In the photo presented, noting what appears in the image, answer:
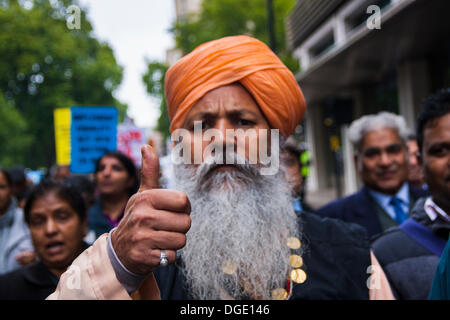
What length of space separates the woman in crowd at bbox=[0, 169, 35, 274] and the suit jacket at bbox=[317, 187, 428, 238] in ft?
8.44

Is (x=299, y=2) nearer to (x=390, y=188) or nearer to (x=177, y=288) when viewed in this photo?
(x=390, y=188)

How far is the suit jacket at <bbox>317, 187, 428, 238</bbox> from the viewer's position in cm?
318

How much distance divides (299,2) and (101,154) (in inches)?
494

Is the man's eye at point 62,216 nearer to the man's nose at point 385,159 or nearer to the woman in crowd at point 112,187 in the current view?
the woman in crowd at point 112,187

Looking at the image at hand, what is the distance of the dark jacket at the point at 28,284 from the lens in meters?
2.26

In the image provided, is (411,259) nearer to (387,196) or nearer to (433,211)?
(433,211)

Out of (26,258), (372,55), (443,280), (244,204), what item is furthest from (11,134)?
(443,280)

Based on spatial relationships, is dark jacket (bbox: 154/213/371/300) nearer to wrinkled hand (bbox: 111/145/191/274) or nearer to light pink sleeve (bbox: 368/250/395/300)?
light pink sleeve (bbox: 368/250/395/300)

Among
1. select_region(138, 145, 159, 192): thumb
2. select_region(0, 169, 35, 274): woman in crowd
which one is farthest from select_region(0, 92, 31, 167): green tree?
select_region(138, 145, 159, 192): thumb

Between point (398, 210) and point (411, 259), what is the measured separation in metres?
1.38

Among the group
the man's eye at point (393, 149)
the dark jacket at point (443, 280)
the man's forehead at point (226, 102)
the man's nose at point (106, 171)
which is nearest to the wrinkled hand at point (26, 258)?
the man's nose at point (106, 171)

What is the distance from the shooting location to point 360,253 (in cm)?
180

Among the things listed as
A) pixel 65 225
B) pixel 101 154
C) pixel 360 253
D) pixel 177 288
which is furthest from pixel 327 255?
pixel 101 154

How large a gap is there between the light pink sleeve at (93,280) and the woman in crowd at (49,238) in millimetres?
1385
